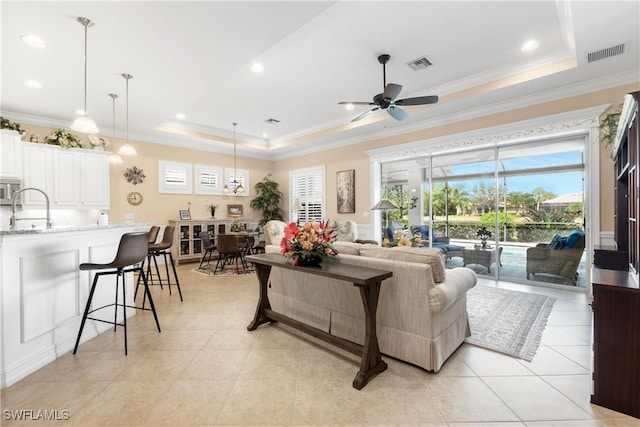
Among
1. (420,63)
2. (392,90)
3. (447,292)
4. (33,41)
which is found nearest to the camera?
(447,292)

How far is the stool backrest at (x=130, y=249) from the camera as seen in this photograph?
8.48 ft

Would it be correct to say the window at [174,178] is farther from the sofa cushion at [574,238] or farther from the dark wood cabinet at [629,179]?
the sofa cushion at [574,238]

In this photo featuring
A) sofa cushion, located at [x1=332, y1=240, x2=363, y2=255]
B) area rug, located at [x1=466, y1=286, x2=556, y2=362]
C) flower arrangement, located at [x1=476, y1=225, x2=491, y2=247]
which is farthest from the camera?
flower arrangement, located at [x1=476, y1=225, x2=491, y2=247]

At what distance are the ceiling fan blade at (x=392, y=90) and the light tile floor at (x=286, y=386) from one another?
9.48ft

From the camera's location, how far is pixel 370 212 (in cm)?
649

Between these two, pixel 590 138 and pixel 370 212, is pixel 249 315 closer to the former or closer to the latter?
pixel 370 212

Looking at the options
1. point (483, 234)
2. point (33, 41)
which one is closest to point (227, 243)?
point (33, 41)

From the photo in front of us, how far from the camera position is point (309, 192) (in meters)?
7.89

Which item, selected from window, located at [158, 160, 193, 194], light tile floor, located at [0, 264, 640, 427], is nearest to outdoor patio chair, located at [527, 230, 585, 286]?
light tile floor, located at [0, 264, 640, 427]

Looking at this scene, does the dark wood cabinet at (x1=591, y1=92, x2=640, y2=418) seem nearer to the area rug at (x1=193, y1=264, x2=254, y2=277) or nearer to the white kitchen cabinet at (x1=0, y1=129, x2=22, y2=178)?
the area rug at (x1=193, y1=264, x2=254, y2=277)

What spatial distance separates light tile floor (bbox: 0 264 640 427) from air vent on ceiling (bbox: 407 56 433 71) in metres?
3.52

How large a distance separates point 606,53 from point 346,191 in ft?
15.6

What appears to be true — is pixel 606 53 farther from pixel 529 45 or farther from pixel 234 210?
pixel 234 210

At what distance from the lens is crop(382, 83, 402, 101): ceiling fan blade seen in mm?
3389
